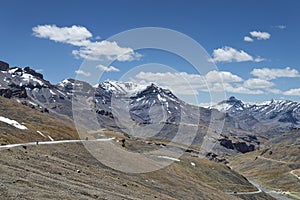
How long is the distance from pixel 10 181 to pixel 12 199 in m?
6.57

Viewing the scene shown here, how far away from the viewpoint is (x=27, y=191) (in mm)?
37062

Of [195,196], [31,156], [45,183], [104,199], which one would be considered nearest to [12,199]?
[45,183]

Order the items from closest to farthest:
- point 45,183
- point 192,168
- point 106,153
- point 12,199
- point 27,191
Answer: point 12,199 → point 27,191 → point 45,183 → point 106,153 → point 192,168

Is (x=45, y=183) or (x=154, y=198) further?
(x=154, y=198)

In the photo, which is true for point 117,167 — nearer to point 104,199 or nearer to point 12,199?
point 104,199

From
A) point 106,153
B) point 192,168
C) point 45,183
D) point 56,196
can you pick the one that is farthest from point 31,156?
point 192,168

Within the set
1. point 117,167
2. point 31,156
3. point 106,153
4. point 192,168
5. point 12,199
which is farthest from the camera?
point 192,168

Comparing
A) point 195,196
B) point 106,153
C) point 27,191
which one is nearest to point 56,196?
point 27,191

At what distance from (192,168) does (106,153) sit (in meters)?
68.3

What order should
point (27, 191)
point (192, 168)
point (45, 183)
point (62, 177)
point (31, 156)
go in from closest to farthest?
point (27, 191)
point (45, 183)
point (62, 177)
point (31, 156)
point (192, 168)

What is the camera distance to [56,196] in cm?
3850

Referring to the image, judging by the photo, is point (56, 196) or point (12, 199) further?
point (56, 196)

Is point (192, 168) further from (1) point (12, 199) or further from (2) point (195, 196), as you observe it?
(1) point (12, 199)

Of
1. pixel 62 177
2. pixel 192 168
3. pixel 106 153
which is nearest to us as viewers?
pixel 62 177
